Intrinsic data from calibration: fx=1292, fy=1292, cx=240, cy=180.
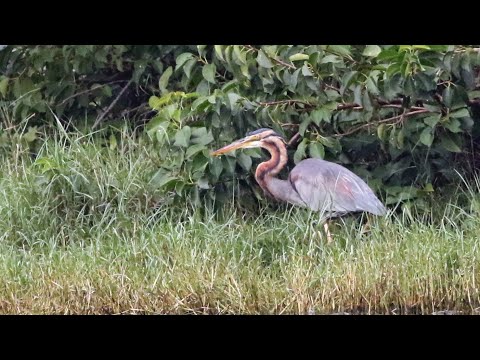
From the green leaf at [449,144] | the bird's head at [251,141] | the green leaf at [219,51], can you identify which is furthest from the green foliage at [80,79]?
the green leaf at [449,144]

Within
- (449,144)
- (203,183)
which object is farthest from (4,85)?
(449,144)

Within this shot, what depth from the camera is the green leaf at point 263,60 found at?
6117 millimetres

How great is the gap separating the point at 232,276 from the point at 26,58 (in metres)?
1.50

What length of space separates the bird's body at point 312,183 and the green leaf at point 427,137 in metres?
0.34

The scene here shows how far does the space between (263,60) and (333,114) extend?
0.42 metres

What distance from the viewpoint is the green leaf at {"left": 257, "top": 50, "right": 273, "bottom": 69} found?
6.12 meters

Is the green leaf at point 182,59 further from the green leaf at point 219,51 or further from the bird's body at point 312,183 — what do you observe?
the bird's body at point 312,183

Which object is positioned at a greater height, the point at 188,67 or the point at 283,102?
the point at 188,67

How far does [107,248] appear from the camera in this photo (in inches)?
240

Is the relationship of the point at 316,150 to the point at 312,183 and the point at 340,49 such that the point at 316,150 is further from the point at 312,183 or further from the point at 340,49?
the point at 340,49

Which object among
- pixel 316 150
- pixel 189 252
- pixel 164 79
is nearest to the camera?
pixel 189 252

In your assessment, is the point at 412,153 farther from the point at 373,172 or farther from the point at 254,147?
the point at 254,147

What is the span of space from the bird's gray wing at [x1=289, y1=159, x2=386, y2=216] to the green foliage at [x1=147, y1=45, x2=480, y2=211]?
0.05m

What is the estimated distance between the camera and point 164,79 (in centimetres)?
626
